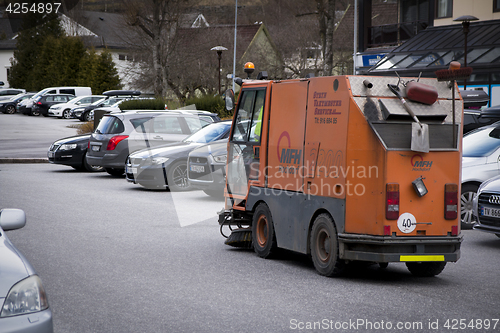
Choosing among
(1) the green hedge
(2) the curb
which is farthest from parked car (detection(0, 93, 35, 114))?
(2) the curb

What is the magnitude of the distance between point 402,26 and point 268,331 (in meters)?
33.1

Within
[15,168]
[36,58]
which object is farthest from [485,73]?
[36,58]

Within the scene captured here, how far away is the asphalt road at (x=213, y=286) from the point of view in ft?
18.6

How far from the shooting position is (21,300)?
4.00 metres

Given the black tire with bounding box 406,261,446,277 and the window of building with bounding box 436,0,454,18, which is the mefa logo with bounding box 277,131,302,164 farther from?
the window of building with bounding box 436,0,454,18

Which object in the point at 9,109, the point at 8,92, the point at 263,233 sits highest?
the point at 8,92

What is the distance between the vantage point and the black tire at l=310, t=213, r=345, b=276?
7309mm

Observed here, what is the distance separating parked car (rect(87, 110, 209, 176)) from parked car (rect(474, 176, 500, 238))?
9.87m

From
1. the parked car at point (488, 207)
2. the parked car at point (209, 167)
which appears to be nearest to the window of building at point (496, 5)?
the parked car at point (209, 167)

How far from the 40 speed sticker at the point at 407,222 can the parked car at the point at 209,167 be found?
776 centimetres

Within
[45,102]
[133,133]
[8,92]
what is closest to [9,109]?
[45,102]

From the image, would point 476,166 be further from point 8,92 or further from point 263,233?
point 8,92

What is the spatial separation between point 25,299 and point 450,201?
4802 millimetres

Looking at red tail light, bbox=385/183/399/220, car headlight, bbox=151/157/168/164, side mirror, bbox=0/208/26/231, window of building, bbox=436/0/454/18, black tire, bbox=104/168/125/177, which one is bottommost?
black tire, bbox=104/168/125/177
